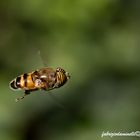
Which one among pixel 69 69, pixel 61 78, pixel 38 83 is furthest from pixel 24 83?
pixel 69 69

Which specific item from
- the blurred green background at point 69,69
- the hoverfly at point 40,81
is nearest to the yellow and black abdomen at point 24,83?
the hoverfly at point 40,81

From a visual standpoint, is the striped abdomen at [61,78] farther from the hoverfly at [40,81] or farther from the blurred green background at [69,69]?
the blurred green background at [69,69]

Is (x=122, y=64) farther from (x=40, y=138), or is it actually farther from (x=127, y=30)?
(x=40, y=138)

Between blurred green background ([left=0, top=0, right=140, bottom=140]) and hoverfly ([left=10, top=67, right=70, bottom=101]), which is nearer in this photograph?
hoverfly ([left=10, top=67, right=70, bottom=101])

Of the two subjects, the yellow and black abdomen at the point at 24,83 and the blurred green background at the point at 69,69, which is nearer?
the yellow and black abdomen at the point at 24,83

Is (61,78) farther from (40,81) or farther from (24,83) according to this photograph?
(24,83)

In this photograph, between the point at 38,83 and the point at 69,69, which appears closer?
the point at 38,83

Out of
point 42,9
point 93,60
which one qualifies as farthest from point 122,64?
point 42,9

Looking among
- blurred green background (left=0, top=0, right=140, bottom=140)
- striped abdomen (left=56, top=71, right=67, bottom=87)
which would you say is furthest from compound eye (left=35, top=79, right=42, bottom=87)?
blurred green background (left=0, top=0, right=140, bottom=140)

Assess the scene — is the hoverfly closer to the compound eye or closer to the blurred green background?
the compound eye
